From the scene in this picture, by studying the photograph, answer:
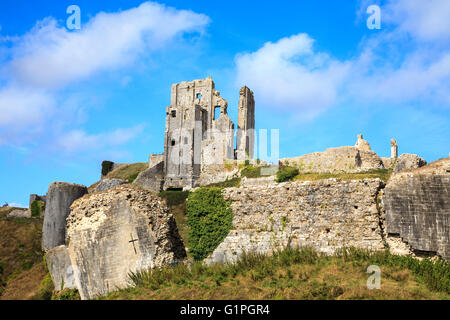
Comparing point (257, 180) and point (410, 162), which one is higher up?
point (257, 180)

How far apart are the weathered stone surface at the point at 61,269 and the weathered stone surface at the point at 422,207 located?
12601mm

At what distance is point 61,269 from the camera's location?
18.7 metres

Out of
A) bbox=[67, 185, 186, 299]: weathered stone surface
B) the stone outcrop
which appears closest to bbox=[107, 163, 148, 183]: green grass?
the stone outcrop

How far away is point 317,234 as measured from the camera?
1454cm

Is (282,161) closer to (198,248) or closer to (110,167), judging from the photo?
(198,248)

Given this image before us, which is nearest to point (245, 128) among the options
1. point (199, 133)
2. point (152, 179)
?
point (199, 133)

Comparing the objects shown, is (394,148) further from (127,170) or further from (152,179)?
(127,170)

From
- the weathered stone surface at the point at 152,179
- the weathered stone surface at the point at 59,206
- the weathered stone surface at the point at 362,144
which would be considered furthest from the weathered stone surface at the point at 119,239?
the weathered stone surface at the point at 152,179

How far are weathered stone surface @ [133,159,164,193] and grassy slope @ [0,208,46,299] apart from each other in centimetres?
1992

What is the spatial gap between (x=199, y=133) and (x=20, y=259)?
32.0m

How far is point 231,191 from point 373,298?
763 centimetres

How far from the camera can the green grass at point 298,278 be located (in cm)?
1078

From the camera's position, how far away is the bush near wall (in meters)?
16.3
